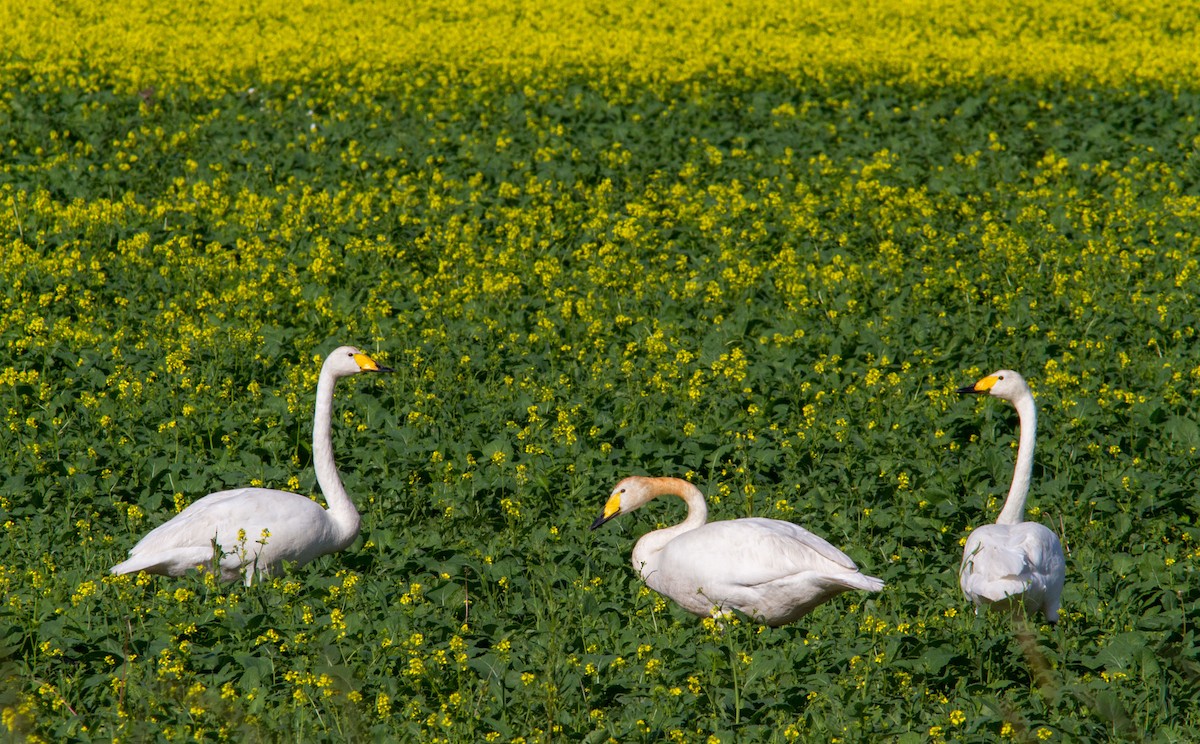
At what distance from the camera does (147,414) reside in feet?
29.2

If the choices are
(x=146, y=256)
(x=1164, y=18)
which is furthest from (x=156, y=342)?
(x=1164, y=18)

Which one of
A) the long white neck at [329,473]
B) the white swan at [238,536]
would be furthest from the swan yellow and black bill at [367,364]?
the white swan at [238,536]

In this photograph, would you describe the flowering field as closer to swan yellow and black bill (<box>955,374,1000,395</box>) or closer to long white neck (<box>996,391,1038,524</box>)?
long white neck (<box>996,391,1038,524</box>)

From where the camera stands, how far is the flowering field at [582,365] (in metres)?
5.65

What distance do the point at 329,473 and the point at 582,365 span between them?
312cm

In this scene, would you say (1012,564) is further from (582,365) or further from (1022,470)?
(582,365)

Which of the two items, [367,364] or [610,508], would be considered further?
[367,364]

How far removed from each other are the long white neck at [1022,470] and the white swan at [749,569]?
1179 millimetres

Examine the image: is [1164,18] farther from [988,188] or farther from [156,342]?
[156,342]

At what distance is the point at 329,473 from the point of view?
24.1ft

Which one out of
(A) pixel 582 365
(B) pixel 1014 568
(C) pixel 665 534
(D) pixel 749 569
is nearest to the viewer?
(B) pixel 1014 568

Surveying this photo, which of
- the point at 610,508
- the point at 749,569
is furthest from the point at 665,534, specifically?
the point at 749,569

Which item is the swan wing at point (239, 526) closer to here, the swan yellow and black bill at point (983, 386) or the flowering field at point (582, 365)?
the flowering field at point (582, 365)

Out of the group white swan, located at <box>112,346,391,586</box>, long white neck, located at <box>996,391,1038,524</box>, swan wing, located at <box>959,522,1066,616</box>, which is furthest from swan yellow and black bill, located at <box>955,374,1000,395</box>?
white swan, located at <box>112,346,391,586</box>
